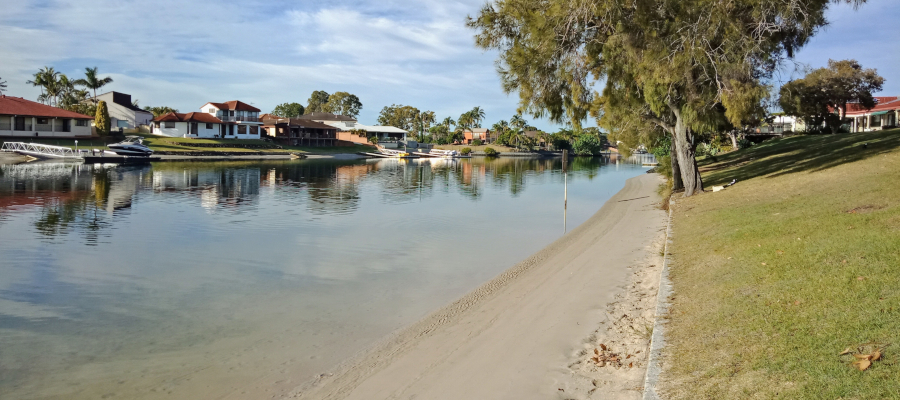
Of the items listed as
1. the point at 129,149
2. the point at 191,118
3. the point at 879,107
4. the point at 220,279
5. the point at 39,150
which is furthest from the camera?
the point at 191,118

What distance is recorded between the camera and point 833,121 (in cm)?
5153

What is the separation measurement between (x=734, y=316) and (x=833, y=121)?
53.6 meters

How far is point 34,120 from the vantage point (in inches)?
2778

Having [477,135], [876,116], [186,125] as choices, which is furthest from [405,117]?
[876,116]

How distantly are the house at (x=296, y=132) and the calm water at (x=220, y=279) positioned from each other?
75395 millimetres

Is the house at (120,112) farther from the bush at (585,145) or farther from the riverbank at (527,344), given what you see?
the riverbank at (527,344)

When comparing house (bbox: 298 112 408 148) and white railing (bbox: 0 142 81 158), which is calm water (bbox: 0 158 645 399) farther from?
house (bbox: 298 112 408 148)

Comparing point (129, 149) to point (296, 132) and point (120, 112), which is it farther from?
point (296, 132)

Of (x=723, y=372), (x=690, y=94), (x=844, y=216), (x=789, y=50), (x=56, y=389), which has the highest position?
(x=789, y=50)

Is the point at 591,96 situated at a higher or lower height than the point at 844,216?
higher

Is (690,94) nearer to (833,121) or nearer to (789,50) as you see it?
(789,50)

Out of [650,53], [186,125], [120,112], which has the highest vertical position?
A: [120,112]

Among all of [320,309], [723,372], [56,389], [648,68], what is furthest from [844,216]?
[56,389]

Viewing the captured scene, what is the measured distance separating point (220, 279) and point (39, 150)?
6115cm
